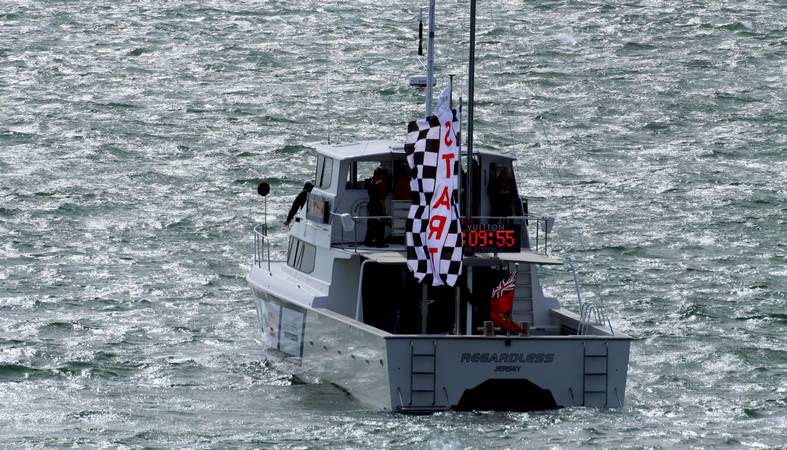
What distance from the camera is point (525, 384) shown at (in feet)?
82.4

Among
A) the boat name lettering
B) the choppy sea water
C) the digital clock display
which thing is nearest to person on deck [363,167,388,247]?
the digital clock display

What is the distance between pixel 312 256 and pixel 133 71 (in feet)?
97.1

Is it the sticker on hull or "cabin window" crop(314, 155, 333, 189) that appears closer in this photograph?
the sticker on hull

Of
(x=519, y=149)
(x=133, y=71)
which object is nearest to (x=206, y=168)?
(x=519, y=149)

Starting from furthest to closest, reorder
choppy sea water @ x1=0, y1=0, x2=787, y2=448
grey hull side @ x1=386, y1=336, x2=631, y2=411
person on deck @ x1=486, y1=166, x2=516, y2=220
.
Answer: person on deck @ x1=486, y1=166, x2=516, y2=220, choppy sea water @ x1=0, y1=0, x2=787, y2=448, grey hull side @ x1=386, y1=336, x2=631, y2=411

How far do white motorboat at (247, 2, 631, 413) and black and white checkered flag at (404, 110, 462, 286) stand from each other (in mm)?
616

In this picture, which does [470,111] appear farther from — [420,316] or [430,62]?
[420,316]

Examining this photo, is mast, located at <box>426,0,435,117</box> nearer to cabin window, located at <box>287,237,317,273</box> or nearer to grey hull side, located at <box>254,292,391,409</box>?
cabin window, located at <box>287,237,317,273</box>

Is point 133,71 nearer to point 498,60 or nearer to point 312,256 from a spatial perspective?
point 498,60

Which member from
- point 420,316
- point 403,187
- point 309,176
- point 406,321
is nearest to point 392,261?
point 420,316

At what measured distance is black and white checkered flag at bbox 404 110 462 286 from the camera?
24828 millimetres

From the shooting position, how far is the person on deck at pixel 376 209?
27.9m

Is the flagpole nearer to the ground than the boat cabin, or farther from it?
farther from it

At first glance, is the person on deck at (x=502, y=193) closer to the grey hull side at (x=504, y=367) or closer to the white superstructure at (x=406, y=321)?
the white superstructure at (x=406, y=321)
